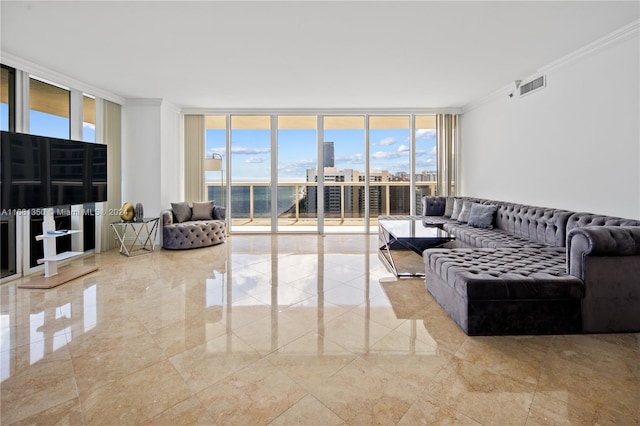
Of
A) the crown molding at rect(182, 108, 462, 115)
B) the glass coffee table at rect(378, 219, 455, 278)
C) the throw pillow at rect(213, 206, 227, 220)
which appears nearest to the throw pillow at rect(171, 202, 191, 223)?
the throw pillow at rect(213, 206, 227, 220)

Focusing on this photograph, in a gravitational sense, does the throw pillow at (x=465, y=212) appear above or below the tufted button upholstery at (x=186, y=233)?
above

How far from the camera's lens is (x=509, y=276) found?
2.48m

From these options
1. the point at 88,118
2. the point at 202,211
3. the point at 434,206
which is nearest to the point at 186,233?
the point at 202,211

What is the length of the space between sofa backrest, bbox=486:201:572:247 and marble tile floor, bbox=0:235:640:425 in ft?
4.74

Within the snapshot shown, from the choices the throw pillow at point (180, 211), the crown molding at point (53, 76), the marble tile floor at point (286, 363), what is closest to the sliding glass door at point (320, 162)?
the throw pillow at point (180, 211)

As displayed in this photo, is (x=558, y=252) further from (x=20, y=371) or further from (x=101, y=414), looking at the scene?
(x=20, y=371)

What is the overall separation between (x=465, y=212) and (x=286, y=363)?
4.36m

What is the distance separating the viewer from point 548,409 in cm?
160

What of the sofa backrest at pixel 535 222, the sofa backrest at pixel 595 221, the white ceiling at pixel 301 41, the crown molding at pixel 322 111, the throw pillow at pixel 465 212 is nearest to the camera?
the white ceiling at pixel 301 41

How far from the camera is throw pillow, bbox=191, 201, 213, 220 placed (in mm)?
6152

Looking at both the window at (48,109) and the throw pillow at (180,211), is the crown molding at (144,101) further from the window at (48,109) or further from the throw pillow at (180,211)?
the throw pillow at (180,211)

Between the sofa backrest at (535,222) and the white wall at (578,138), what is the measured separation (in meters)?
0.30

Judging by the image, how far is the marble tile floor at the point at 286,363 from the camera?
1.60m

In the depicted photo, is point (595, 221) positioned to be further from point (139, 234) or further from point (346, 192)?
point (139, 234)
